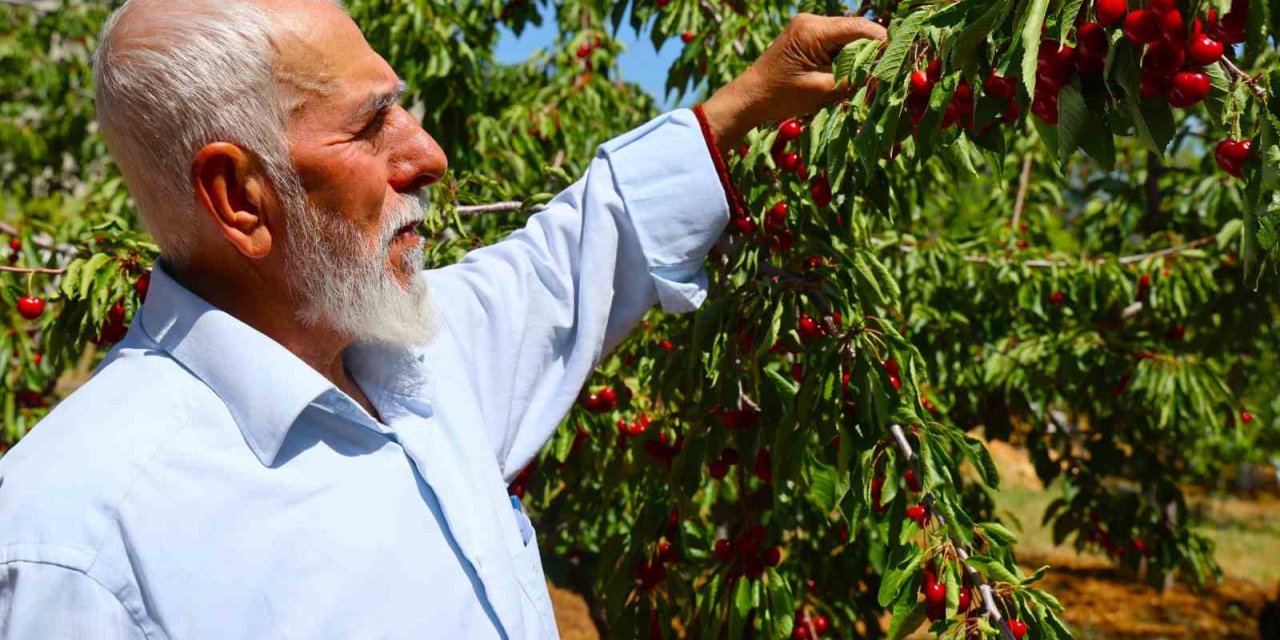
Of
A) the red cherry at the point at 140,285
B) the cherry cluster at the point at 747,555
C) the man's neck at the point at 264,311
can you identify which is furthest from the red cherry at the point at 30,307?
the cherry cluster at the point at 747,555

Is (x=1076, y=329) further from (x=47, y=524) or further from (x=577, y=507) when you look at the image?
(x=47, y=524)

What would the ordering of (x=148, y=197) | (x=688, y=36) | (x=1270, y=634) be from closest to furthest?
(x=148, y=197) < (x=688, y=36) < (x=1270, y=634)

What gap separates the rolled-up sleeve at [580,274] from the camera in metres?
1.82

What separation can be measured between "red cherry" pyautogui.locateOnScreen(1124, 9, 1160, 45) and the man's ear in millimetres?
993

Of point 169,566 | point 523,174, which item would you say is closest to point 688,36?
point 523,174

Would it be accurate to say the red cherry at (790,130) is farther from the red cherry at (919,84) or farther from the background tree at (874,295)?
the red cherry at (919,84)

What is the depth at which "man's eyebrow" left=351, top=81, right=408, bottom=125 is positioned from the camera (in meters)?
1.45

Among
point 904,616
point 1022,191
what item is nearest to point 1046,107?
point 904,616

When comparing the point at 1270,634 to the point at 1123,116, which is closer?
the point at 1123,116

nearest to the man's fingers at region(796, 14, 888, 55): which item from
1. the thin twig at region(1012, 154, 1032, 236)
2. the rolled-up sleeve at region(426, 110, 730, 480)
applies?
the rolled-up sleeve at region(426, 110, 730, 480)

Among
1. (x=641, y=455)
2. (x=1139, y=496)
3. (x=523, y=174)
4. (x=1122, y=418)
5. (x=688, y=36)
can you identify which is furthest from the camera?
(x=1139, y=496)

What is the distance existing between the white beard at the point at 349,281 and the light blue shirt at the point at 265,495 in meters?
0.07

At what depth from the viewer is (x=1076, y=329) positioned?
150 inches

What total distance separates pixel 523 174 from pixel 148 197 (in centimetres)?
229
